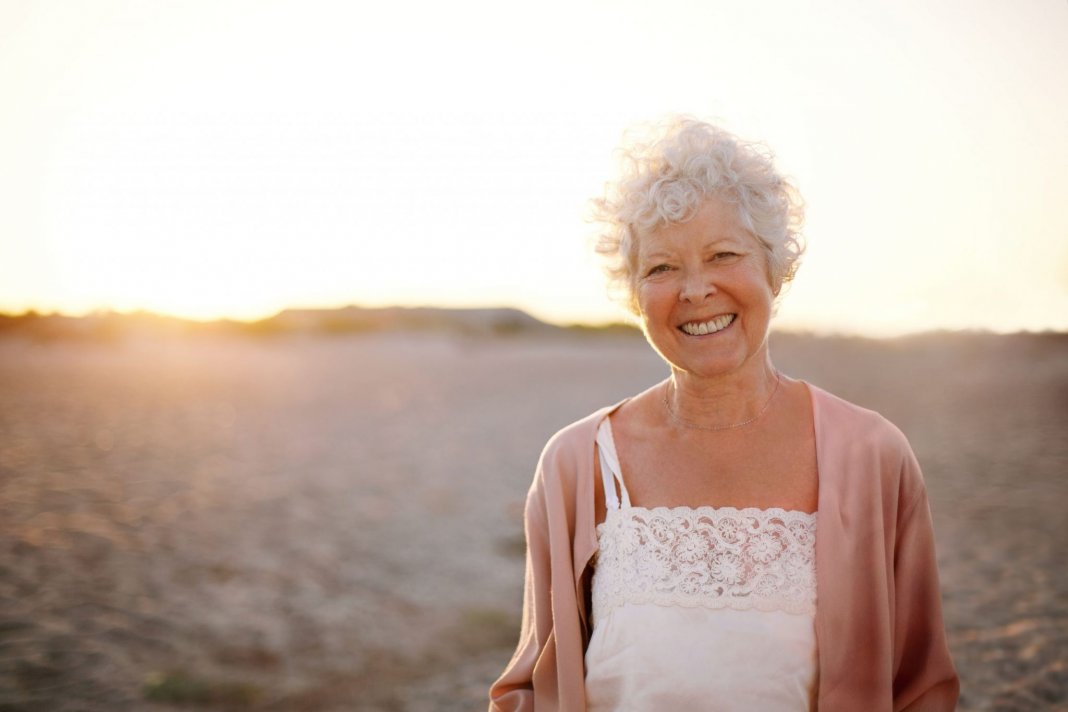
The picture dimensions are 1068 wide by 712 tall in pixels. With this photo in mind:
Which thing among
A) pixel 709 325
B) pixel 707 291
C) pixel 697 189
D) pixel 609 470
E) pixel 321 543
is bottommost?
pixel 321 543

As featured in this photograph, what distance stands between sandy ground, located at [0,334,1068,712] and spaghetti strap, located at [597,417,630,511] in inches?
122

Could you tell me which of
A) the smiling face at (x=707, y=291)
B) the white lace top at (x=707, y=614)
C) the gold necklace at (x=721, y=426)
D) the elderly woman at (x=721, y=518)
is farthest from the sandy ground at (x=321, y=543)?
the smiling face at (x=707, y=291)

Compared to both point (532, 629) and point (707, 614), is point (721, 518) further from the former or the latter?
point (532, 629)

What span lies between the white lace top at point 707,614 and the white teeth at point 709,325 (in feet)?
1.87

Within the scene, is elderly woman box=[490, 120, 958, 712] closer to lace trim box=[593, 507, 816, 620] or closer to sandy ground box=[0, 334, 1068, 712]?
lace trim box=[593, 507, 816, 620]

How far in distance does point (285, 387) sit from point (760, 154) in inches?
921

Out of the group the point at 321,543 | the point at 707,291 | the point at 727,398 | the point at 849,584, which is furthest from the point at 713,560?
the point at 321,543

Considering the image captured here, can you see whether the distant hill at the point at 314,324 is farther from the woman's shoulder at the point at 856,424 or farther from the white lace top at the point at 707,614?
the woman's shoulder at the point at 856,424

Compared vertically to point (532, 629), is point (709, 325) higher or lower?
higher

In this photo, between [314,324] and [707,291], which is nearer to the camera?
[707,291]

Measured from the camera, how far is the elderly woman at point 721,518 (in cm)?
221

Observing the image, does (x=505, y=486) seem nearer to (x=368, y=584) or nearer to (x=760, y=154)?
(x=368, y=584)

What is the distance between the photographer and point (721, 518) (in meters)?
2.35

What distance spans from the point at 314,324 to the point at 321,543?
53.7 metres
